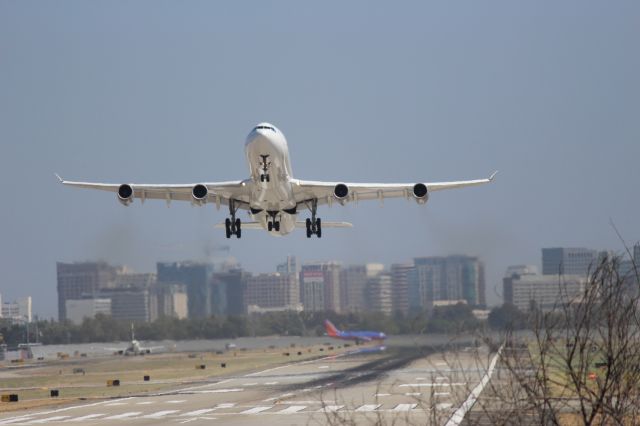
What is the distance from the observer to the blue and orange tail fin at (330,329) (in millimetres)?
90125

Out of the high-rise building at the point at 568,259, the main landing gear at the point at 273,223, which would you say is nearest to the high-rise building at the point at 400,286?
the high-rise building at the point at 568,259

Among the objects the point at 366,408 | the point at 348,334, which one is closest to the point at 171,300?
the point at 348,334

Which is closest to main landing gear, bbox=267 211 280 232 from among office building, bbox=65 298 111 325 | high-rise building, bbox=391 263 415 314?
high-rise building, bbox=391 263 415 314

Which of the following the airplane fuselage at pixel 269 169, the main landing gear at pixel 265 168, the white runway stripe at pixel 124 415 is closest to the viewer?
the white runway stripe at pixel 124 415

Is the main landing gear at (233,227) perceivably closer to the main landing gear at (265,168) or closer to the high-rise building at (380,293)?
the main landing gear at (265,168)

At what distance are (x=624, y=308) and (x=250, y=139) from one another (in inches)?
1289

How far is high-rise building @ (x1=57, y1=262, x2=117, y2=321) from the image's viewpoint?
92.6 meters

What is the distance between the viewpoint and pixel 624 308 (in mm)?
12656

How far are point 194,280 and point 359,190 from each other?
4295 centimetres

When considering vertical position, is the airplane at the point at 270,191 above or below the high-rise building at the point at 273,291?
above

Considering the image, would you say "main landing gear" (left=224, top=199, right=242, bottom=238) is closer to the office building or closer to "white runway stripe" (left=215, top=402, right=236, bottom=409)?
"white runway stripe" (left=215, top=402, right=236, bottom=409)

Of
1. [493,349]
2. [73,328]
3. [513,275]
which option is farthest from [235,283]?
[493,349]

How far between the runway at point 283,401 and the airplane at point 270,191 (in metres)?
7.51

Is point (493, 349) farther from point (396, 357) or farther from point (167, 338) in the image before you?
point (167, 338)
